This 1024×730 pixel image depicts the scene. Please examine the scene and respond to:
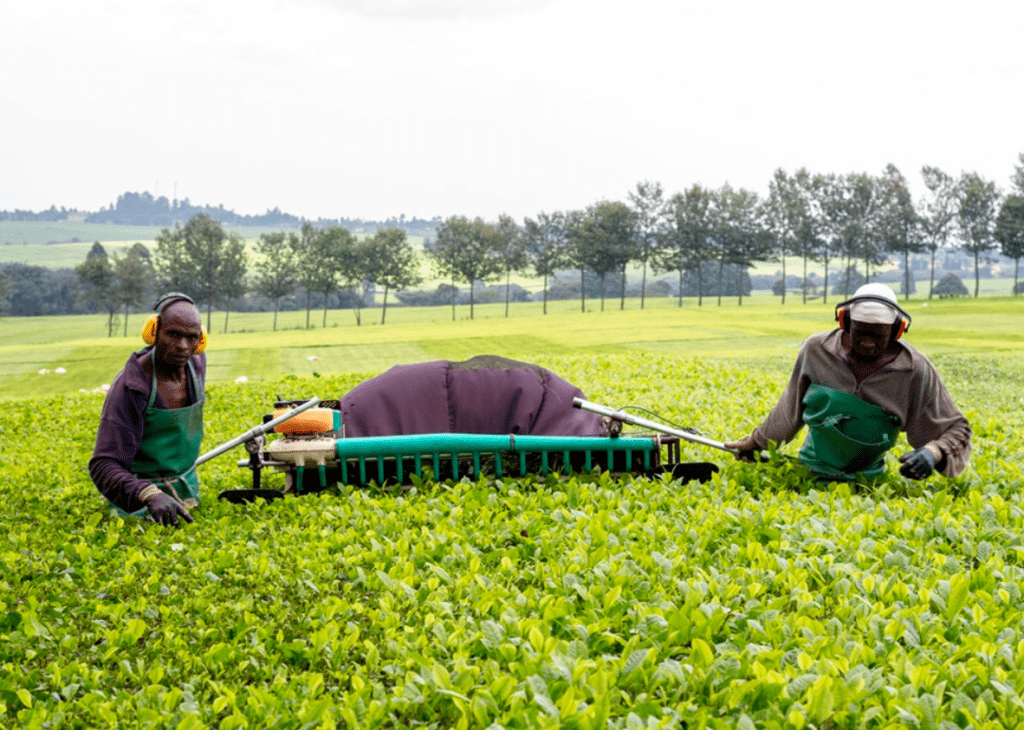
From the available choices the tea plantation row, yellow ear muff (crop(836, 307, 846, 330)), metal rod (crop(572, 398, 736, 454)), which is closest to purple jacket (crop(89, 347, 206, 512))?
the tea plantation row

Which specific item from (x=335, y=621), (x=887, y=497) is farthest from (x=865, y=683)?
(x=887, y=497)

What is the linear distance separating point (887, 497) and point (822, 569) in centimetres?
214

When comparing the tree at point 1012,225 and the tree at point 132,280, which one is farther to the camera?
the tree at point 1012,225

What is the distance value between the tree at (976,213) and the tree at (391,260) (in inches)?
2416

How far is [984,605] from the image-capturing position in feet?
16.0

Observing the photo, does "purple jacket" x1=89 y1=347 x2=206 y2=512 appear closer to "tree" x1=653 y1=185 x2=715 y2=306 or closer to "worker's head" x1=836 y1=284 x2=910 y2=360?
"worker's head" x1=836 y1=284 x2=910 y2=360

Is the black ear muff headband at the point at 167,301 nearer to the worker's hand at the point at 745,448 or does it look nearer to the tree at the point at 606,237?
the worker's hand at the point at 745,448

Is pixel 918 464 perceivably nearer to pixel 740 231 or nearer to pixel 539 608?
pixel 539 608

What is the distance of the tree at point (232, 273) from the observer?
110625mm

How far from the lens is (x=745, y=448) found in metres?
8.17

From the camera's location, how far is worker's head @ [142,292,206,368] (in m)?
7.36

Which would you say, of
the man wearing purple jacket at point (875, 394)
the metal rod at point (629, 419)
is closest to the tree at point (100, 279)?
the metal rod at point (629, 419)

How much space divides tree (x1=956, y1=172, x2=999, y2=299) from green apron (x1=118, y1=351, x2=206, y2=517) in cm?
11470

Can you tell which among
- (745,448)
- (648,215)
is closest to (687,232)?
(648,215)
